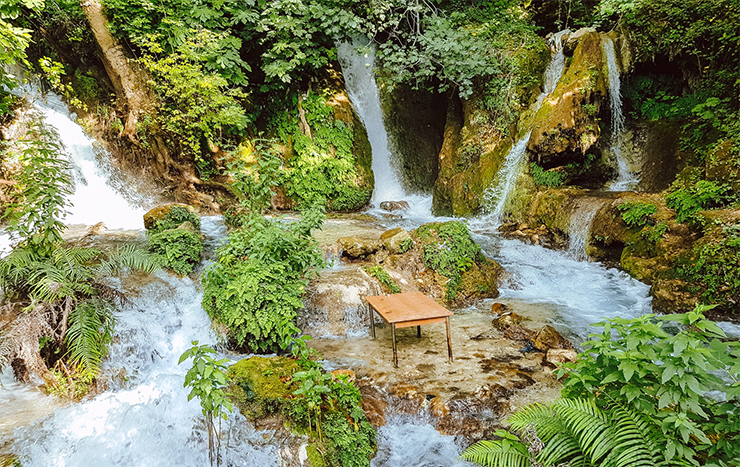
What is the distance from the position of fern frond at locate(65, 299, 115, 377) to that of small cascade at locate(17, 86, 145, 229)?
5.76 metres

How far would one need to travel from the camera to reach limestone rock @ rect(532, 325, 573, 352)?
16.8 feet

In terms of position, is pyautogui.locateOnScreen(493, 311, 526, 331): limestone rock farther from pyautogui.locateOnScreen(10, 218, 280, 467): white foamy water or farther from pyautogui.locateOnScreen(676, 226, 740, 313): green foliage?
pyautogui.locateOnScreen(10, 218, 280, 467): white foamy water

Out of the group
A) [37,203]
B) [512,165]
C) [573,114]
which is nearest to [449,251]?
[512,165]

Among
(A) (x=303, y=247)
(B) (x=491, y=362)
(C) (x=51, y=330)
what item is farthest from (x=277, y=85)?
(B) (x=491, y=362)

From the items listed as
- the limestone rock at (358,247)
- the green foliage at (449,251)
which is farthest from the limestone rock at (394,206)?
the limestone rock at (358,247)

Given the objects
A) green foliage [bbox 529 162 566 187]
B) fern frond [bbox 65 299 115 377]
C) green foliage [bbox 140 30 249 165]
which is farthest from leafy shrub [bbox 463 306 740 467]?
green foliage [bbox 140 30 249 165]

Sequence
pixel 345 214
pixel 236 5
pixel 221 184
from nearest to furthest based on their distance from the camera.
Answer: pixel 236 5, pixel 221 184, pixel 345 214

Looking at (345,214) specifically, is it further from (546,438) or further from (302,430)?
(546,438)

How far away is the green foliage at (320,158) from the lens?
41.7 feet

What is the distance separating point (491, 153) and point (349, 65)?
7.40 metres

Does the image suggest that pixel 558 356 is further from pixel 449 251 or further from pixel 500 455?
pixel 449 251

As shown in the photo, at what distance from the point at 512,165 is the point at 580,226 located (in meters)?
3.20

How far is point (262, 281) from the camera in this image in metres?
4.95

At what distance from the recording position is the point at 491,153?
11.7 meters
